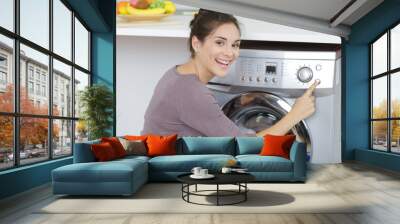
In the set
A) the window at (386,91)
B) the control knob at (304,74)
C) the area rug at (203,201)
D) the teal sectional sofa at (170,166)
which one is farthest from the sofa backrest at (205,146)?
the window at (386,91)

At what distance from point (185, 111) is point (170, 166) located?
1526 millimetres

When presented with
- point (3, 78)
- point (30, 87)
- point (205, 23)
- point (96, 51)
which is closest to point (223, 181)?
point (3, 78)

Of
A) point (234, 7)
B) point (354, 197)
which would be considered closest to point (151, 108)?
point (234, 7)

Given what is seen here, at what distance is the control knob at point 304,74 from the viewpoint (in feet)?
20.3

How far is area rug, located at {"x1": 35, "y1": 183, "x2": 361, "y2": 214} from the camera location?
3.15m

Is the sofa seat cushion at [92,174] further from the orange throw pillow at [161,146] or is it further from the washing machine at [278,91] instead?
the washing machine at [278,91]

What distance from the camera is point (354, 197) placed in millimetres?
3740

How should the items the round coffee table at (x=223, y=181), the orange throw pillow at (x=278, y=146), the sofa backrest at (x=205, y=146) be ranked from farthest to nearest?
1. the sofa backrest at (x=205, y=146)
2. the orange throw pillow at (x=278, y=146)
3. the round coffee table at (x=223, y=181)

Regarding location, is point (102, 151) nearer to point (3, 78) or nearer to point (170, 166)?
point (170, 166)

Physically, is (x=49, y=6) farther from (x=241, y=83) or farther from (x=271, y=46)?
(x=271, y=46)

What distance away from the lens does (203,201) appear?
3.50 metres

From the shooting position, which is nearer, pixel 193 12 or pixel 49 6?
pixel 49 6

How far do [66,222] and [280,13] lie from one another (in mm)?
4818

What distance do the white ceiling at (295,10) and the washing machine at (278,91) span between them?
1.67ft
